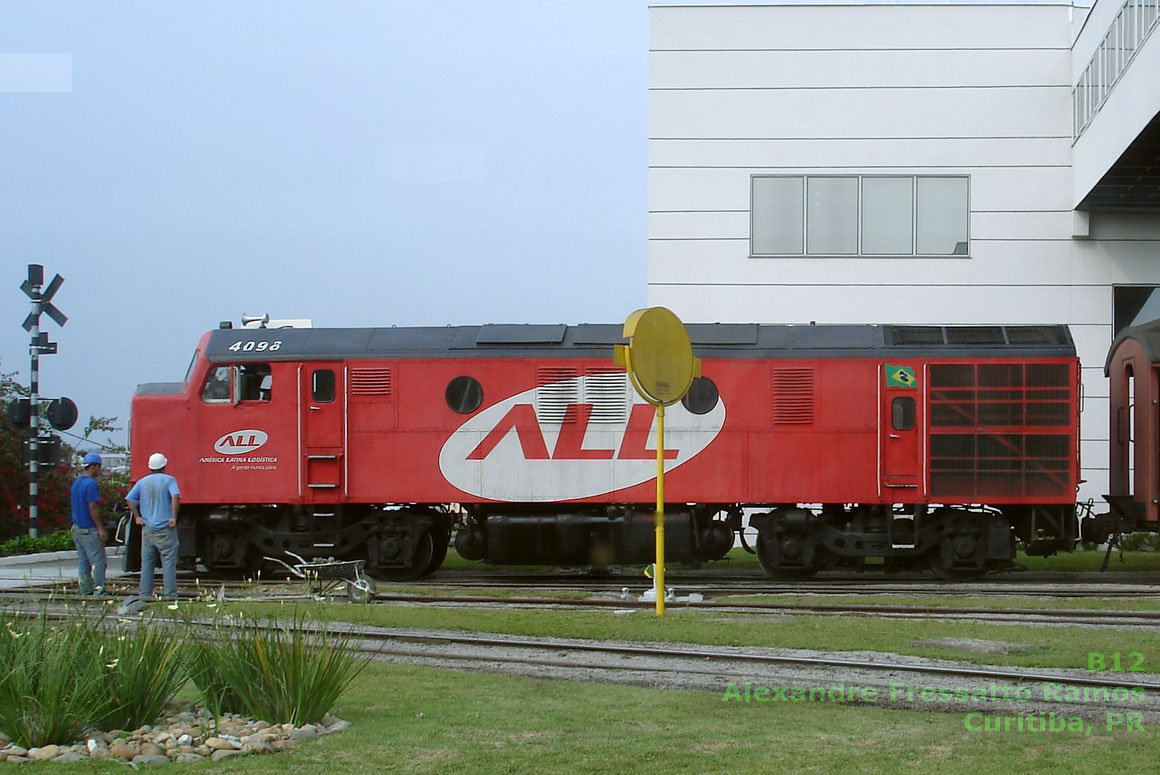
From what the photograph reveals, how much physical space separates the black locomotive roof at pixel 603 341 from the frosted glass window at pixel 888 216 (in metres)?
8.83

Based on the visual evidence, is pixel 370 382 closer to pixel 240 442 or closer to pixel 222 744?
pixel 240 442

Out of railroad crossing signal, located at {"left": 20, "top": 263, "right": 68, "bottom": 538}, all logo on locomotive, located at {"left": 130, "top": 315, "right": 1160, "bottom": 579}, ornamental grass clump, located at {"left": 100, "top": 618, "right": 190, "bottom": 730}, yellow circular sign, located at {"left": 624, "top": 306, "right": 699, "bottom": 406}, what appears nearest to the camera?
ornamental grass clump, located at {"left": 100, "top": 618, "right": 190, "bottom": 730}

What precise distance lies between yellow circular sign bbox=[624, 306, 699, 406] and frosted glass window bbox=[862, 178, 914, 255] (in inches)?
577

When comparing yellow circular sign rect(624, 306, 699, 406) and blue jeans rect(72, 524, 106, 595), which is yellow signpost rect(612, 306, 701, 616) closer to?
yellow circular sign rect(624, 306, 699, 406)

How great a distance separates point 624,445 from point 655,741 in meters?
10.8

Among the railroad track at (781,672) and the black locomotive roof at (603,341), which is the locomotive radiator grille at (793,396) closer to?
the black locomotive roof at (603,341)

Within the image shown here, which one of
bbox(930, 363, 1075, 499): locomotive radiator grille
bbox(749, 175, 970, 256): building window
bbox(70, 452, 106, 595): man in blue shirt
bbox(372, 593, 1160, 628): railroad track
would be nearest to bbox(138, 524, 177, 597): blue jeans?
bbox(70, 452, 106, 595): man in blue shirt

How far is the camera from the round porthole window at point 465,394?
18.6m

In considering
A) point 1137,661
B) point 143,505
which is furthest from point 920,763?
point 143,505

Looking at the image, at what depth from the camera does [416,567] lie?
747 inches

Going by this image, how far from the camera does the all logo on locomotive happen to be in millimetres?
17953

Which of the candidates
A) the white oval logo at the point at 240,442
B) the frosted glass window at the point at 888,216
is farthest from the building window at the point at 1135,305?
the white oval logo at the point at 240,442

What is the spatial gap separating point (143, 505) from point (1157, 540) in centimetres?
1944

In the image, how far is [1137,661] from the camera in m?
10.5
